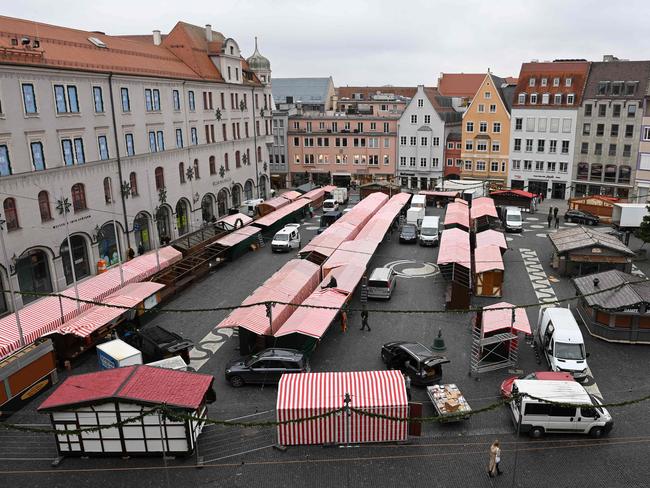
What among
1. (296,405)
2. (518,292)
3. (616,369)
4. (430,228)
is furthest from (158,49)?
(616,369)

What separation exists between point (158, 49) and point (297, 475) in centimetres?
4655

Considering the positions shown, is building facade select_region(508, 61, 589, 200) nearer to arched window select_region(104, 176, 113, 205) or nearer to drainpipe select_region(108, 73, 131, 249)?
drainpipe select_region(108, 73, 131, 249)

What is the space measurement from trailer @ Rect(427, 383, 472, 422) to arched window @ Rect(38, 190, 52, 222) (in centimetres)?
2698

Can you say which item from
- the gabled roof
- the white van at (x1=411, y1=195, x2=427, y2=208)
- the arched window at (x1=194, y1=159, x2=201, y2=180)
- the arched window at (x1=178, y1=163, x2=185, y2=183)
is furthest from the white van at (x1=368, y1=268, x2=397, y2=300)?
Result: the gabled roof

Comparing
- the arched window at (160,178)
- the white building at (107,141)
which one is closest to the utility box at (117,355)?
the white building at (107,141)

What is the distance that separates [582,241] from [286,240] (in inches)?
918

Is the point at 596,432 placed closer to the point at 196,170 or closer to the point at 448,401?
the point at 448,401

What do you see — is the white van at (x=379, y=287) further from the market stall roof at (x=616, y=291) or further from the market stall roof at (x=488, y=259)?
the market stall roof at (x=616, y=291)

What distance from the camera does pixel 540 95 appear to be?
68.4 m

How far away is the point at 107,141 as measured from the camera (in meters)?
40.4

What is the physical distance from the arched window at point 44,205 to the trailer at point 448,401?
26976 mm

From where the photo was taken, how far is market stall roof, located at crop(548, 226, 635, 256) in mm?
36562

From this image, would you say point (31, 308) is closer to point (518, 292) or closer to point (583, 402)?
point (583, 402)

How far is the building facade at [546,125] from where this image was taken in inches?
2628
